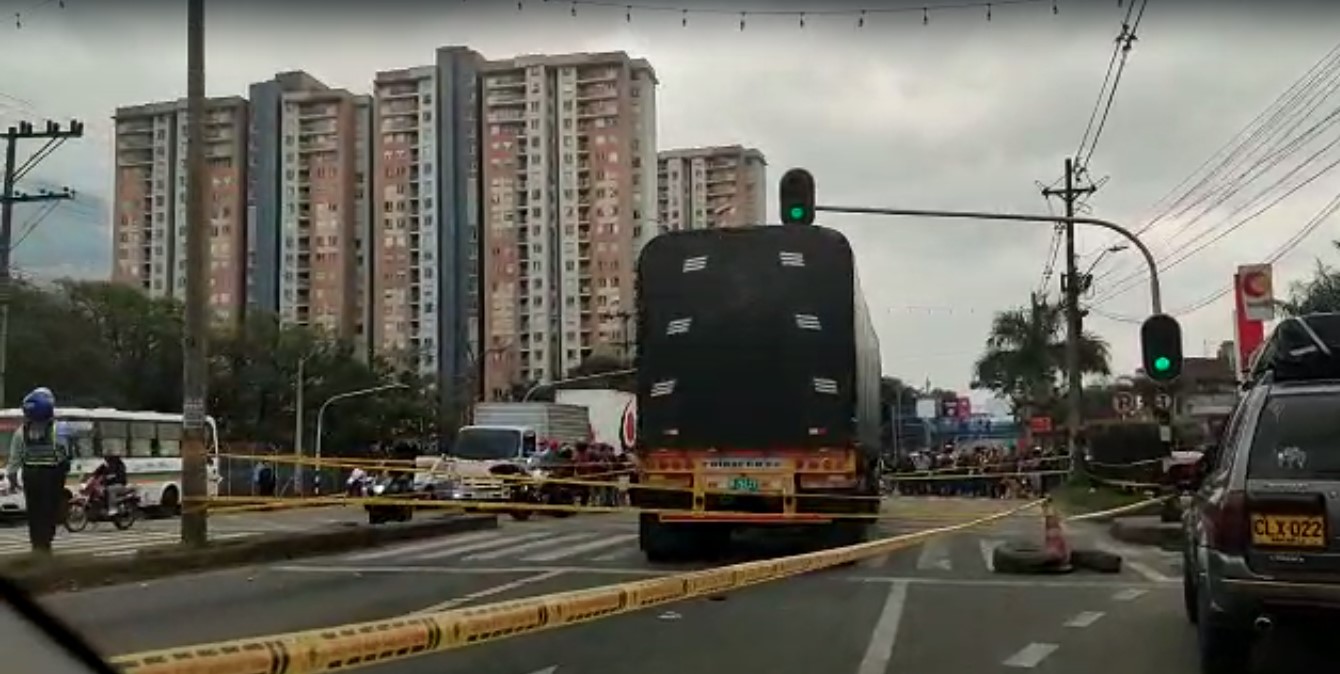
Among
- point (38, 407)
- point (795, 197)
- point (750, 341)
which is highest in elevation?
point (795, 197)

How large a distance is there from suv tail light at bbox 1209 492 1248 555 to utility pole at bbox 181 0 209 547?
36.4 ft

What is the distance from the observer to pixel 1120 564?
14.1 meters

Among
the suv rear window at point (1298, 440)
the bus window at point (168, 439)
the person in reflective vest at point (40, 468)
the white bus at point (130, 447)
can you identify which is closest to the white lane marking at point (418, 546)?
the person in reflective vest at point (40, 468)

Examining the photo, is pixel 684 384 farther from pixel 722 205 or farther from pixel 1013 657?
pixel 722 205

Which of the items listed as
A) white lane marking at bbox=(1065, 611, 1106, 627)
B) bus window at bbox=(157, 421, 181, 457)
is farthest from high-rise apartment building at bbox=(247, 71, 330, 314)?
white lane marking at bbox=(1065, 611, 1106, 627)

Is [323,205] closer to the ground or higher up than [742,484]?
higher up

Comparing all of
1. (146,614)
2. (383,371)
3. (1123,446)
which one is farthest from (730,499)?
(383,371)

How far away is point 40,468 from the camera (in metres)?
12.8

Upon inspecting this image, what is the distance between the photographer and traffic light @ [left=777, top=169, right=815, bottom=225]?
1970cm

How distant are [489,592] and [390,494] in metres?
13.4

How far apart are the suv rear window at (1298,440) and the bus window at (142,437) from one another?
2814 centimetres

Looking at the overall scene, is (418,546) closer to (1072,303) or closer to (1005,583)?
(1005,583)

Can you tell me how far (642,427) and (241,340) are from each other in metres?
42.3

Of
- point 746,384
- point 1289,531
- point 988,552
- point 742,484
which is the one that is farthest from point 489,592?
point 988,552
